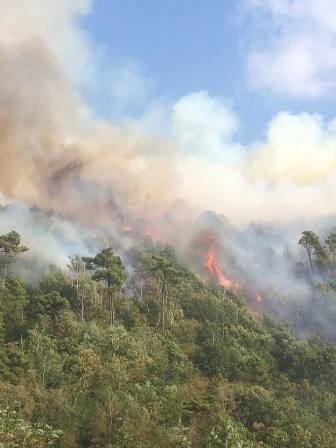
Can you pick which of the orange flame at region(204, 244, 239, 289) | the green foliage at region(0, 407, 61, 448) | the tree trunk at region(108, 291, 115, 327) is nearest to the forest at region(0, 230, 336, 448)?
the green foliage at region(0, 407, 61, 448)

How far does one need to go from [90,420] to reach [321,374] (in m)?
50.6

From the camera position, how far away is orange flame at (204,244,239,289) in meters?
152

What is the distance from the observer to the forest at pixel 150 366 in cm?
6147

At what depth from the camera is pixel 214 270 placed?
518 feet

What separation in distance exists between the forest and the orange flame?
41.8 feet

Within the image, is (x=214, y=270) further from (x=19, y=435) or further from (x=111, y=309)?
(x=19, y=435)

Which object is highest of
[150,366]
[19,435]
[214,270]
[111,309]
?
[214,270]

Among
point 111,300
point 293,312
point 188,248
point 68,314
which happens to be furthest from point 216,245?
point 68,314

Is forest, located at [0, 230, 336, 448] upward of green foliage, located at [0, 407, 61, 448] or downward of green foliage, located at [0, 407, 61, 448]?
upward

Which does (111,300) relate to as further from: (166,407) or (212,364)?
(166,407)

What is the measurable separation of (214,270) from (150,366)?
73.9 meters

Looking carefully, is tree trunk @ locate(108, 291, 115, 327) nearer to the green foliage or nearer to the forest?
the forest

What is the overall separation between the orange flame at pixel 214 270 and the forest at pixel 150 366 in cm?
1275

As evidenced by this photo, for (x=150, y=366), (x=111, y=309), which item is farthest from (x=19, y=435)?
(x=111, y=309)
